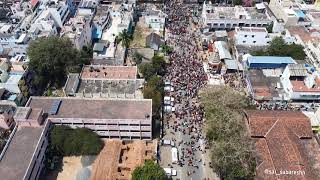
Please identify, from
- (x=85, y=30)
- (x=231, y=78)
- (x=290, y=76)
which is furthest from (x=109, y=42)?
(x=290, y=76)

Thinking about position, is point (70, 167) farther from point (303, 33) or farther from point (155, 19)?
point (303, 33)

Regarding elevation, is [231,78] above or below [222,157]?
above

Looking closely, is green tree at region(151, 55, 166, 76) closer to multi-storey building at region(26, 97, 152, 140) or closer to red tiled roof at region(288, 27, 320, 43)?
multi-storey building at region(26, 97, 152, 140)

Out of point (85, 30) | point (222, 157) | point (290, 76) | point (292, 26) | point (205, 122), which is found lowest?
point (222, 157)

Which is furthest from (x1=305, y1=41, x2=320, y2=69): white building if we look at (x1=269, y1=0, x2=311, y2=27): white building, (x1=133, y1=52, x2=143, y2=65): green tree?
(x1=133, y1=52, x2=143, y2=65): green tree

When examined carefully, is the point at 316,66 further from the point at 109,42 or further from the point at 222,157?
the point at 109,42

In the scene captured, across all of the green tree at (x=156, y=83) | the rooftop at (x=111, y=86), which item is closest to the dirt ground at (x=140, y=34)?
the rooftop at (x=111, y=86)

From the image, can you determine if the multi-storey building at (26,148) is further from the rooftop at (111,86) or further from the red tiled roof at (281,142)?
the red tiled roof at (281,142)

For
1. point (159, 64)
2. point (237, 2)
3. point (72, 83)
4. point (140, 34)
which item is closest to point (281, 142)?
point (159, 64)
